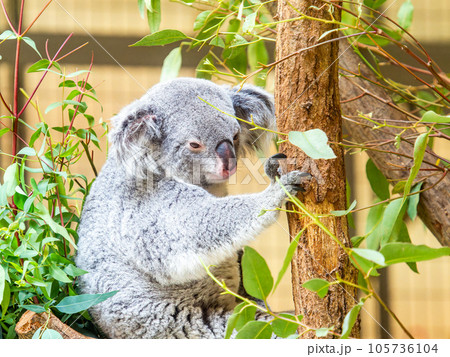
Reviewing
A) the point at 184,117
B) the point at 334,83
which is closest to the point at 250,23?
the point at 334,83

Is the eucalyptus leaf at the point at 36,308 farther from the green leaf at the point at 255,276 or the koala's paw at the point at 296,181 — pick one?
the koala's paw at the point at 296,181

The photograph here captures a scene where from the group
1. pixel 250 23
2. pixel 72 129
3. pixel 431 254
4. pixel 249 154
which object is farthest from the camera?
pixel 249 154

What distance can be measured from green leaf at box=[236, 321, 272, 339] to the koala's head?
53cm

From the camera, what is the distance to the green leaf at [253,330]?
3.12ft

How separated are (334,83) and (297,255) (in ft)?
1.28

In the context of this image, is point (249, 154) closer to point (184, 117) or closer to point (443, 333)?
point (184, 117)

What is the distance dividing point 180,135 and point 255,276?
580 mm

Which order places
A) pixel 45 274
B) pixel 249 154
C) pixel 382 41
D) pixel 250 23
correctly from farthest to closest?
1. pixel 382 41
2. pixel 249 154
3. pixel 45 274
4. pixel 250 23

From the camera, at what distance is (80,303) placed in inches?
49.4

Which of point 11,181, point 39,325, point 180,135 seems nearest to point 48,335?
point 39,325

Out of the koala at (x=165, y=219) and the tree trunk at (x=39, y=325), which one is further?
the koala at (x=165, y=219)

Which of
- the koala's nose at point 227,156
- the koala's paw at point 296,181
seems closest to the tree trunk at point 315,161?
the koala's paw at point 296,181

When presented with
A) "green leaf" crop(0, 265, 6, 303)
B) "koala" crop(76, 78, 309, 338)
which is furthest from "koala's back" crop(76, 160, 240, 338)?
"green leaf" crop(0, 265, 6, 303)
